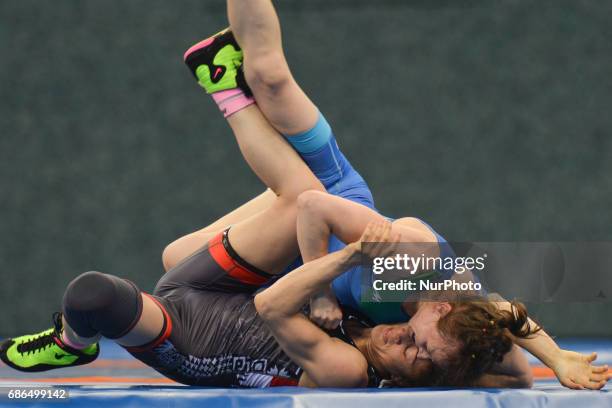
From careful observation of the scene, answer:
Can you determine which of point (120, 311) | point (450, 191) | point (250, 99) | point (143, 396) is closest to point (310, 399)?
point (143, 396)

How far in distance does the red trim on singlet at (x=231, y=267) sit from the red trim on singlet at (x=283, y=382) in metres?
0.32

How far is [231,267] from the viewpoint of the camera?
268 centimetres

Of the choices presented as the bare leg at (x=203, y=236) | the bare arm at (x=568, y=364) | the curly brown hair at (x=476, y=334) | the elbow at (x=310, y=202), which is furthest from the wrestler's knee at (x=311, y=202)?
the bare leg at (x=203, y=236)

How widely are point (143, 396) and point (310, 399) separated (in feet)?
1.32

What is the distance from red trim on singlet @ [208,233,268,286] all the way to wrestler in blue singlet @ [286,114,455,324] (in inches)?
6.1

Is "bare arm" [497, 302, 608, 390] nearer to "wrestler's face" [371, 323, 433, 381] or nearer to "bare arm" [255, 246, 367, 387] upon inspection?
"wrestler's face" [371, 323, 433, 381]

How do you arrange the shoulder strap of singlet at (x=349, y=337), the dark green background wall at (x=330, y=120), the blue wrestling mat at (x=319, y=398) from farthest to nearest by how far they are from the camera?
the dark green background wall at (x=330, y=120)
the shoulder strap of singlet at (x=349, y=337)
the blue wrestling mat at (x=319, y=398)

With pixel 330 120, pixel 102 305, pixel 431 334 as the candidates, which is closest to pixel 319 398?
pixel 431 334

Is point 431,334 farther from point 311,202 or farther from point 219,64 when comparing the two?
point 219,64

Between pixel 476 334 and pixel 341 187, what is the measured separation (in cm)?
67

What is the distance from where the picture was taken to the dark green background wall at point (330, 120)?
5117 mm

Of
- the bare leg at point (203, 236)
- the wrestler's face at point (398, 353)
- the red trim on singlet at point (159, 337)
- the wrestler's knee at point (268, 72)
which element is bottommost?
the wrestler's face at point (398, 353)

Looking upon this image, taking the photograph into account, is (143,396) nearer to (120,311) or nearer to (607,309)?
(120,311)

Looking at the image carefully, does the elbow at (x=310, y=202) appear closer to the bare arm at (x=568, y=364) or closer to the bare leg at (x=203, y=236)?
the bare arm at (x=568, y=364)
